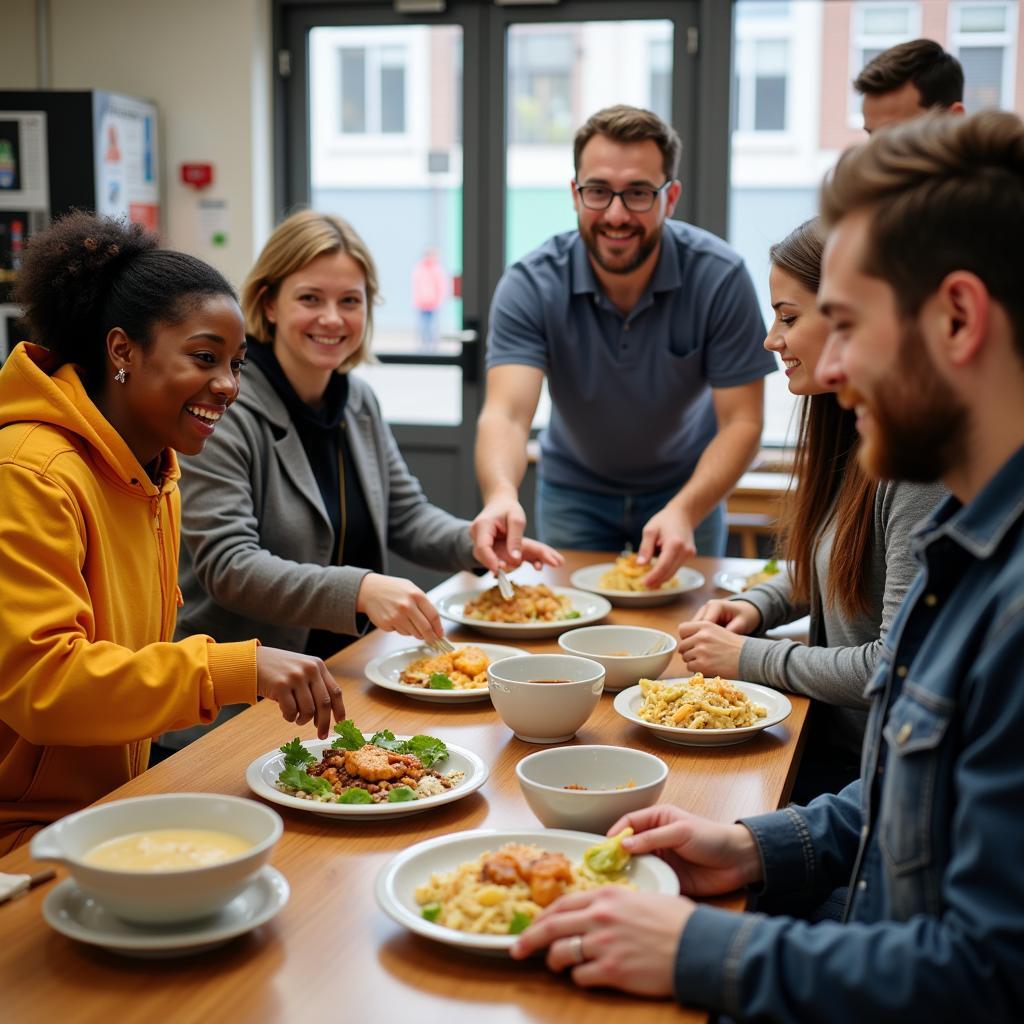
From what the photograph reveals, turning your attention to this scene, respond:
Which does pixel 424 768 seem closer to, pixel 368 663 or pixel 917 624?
pixel 368 663

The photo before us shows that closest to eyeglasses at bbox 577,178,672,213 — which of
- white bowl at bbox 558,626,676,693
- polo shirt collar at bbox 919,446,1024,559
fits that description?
white bowl at bbox 558,626,676,693

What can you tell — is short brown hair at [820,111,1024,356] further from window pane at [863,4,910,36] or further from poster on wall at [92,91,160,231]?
window pane at [863,4,910,36]

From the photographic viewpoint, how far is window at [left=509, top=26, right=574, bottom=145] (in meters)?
5.11

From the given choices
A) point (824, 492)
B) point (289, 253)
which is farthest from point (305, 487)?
point (824, 492)

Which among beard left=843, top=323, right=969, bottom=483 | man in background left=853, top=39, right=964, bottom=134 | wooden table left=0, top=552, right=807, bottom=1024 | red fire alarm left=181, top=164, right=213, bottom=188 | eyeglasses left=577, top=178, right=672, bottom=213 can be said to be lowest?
wooden table left=0, top=552, right=807, bottom=1024

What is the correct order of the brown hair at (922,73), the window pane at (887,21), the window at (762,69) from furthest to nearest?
1. the window at (762,69)
2. the window pane at (887,21)
3. the brown hair at (922,73)

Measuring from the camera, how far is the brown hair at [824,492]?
6.14 ft

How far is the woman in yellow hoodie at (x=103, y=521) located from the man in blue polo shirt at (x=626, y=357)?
105 cm

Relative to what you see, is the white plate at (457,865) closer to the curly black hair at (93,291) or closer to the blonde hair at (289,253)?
the curly black hair at (93,291)

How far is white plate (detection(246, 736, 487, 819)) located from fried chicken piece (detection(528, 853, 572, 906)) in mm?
258

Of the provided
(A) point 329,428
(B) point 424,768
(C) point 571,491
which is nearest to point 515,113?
(C) point 571,491

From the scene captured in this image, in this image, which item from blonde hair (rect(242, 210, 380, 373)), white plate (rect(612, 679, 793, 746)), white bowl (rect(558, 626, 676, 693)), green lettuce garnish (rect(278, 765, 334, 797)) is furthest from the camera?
blonde hair (rect(242, 210, 380, 373))

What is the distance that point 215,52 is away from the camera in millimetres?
5086

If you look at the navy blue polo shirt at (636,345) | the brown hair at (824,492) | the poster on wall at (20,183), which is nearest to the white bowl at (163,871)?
the brown hair at (824,492)
